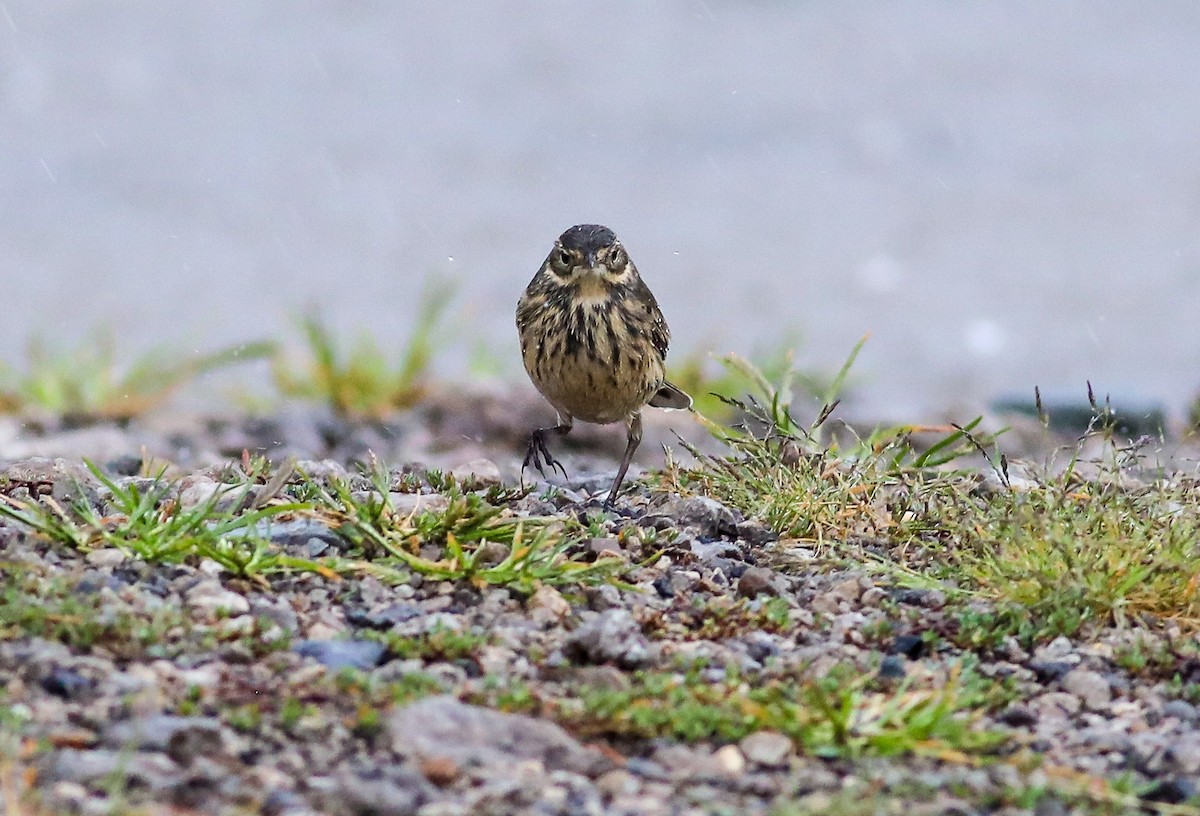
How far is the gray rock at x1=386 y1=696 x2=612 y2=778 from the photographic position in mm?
3420

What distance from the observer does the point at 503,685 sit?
3.82 m

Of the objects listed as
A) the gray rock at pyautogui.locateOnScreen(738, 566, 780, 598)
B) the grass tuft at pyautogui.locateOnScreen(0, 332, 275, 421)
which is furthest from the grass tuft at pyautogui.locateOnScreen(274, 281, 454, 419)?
the gray rock at pyautogui.locateOnScreen(738, 566, 780, 598)

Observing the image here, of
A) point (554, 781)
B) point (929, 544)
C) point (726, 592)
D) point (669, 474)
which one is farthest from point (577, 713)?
point (669, 474)

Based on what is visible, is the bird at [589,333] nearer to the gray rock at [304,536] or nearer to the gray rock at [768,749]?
the gray rock at [304,536]

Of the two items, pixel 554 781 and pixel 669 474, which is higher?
→ pixel 669 474

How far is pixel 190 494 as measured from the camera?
5199mm

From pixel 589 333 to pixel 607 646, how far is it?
252 cm

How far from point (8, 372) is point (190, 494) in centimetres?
529

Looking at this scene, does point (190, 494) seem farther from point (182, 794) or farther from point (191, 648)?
point (182, 794)

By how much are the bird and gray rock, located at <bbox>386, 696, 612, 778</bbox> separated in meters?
2.79

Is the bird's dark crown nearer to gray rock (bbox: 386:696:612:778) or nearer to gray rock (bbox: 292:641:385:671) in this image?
gray rock (bbox: 292:641:385:671)

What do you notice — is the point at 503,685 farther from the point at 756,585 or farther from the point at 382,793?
the point at 756,585

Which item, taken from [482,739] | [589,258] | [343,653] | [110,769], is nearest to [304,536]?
[343,653]

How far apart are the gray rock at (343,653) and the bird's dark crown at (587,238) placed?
9.38ft
